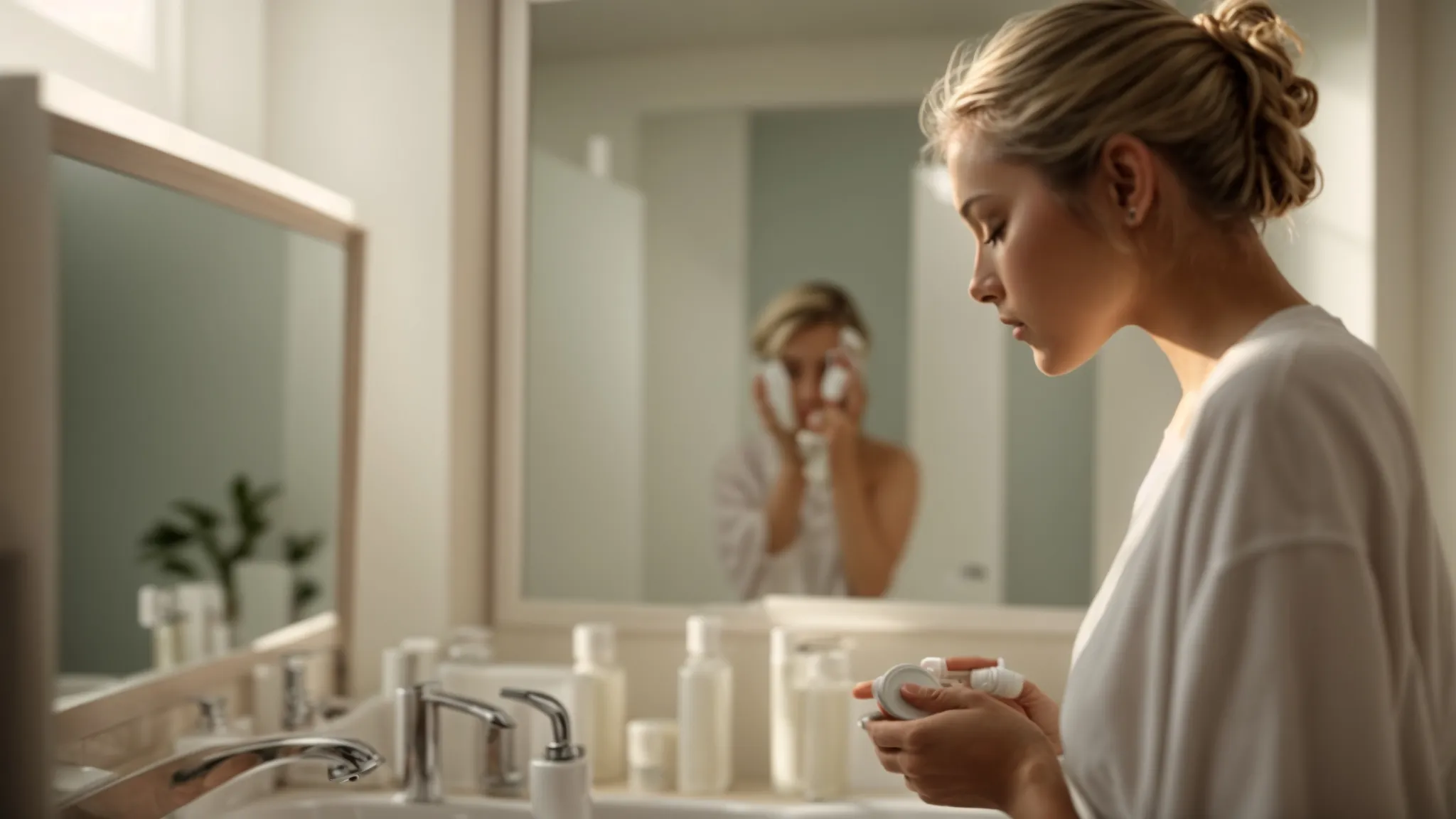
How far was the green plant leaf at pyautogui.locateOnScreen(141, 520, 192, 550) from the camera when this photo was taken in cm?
115

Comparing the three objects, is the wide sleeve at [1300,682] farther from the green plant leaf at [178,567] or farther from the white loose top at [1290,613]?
the green plant leaf at [178,567]

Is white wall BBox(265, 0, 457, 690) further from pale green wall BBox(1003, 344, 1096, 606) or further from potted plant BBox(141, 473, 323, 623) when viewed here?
pale green wall BBox(1003, 344, 1096, 606)

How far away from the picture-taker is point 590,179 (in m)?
1.47

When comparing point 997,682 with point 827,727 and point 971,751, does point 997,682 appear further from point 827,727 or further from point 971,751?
point 827,727

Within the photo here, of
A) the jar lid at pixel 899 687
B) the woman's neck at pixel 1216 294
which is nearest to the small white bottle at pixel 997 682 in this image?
the jar lid at pixel 899 687

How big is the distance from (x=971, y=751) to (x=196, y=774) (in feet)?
1.83

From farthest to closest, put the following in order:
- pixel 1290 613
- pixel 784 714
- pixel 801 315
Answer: pixel 801 315
pixel 784 714
pixel 1290 613

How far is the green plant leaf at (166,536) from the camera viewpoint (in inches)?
45.2

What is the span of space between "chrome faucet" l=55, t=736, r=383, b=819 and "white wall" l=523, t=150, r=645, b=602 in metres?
0.53

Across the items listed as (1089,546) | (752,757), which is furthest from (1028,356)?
(752,757)

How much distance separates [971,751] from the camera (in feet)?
2.61

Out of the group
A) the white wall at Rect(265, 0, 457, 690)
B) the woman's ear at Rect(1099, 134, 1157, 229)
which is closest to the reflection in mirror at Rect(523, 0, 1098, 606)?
the white wall at Rect(265, 0, 457, 690)

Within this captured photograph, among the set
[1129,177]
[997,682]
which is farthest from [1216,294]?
[997,682]

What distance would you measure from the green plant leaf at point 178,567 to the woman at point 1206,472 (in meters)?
0.72
